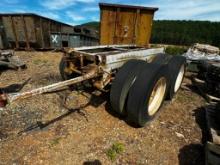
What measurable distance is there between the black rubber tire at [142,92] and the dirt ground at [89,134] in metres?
0.37

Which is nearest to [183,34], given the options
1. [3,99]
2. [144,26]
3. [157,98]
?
[144,26]

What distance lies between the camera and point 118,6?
266 inches

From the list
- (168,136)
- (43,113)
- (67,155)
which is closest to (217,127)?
(168,136)

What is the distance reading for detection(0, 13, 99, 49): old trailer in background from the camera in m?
10.5

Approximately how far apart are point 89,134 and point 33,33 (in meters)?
9.70

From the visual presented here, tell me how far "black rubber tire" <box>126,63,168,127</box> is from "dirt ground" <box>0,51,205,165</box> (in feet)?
1.22

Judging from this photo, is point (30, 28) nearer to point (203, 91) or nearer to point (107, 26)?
point (107, 26)

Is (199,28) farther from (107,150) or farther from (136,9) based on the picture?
(107,150)

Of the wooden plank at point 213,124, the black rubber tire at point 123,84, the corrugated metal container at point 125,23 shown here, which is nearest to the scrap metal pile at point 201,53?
the corrugated metal container at point 125,23

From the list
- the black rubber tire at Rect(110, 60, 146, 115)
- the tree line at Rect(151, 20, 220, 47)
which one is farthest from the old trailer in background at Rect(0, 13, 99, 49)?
the tree line at Rect(151, 20, 220, 47)

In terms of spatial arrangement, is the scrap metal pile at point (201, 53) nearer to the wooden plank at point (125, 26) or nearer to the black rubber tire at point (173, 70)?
the wooden plank at point (125, 26)

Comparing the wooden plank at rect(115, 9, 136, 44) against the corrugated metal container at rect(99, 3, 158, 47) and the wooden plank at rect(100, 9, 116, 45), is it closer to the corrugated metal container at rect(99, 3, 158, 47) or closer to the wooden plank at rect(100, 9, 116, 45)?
the corrugated metal container at rect(99, 3, 158, 47)

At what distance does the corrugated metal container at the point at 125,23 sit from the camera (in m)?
6.84

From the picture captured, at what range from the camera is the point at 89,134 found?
9.46 feet
